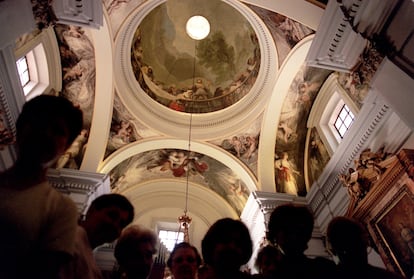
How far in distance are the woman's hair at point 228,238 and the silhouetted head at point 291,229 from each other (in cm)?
18

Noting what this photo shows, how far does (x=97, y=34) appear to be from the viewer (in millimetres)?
8492

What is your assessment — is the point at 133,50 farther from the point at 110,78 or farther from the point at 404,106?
the point at 404,106

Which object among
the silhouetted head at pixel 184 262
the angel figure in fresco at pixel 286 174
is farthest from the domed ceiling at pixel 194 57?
the silhouetted head at pixel 184 262

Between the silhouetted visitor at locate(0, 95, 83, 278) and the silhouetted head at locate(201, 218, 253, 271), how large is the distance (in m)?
1.04

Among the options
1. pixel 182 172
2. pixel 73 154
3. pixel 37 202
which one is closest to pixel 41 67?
pixel 73 154

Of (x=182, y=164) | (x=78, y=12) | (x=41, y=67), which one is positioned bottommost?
(x=78, y=12)

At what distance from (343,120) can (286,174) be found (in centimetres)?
238

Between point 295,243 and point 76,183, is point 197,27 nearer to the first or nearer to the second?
point 76,183

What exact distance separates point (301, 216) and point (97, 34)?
785 cm

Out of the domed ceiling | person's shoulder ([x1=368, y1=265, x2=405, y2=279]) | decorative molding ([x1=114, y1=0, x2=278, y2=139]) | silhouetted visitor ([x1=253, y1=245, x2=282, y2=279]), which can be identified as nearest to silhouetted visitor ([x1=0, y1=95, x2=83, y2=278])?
person's shoulder ([x1=368, y1=265, x2=405, y2=279])

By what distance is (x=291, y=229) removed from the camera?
211 cm

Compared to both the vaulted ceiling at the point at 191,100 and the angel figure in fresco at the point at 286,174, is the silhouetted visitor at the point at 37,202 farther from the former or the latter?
the angel figure in fresco at the point at 286,174

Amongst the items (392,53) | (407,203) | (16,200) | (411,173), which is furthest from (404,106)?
(16,200)

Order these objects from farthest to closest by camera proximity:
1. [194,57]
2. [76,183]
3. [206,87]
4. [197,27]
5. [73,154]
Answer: [194,57], [206,87], [197,27], [73,154], [76,183]
